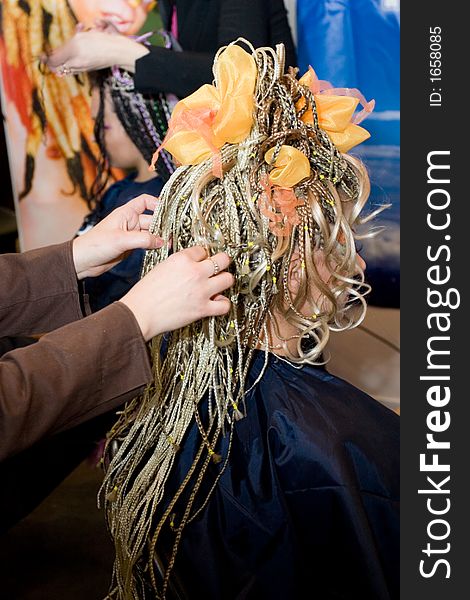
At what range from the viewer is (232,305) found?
3.58ft

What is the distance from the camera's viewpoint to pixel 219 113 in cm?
102

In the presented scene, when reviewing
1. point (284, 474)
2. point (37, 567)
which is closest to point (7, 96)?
point (37, 567)

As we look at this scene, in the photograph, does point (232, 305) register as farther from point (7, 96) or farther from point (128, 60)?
point (7, 96)

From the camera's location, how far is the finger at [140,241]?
42.7 inches

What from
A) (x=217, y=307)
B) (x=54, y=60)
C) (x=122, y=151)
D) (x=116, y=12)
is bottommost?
(x=217, y=307)

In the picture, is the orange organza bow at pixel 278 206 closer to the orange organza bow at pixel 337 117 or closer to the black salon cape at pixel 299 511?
the orange organza bow at pixel 337 117

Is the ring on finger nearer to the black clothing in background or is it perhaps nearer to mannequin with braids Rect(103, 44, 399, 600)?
mannequin with braids Rect(103, 44, 399, 600)

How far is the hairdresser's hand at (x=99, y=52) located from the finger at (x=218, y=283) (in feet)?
3.57

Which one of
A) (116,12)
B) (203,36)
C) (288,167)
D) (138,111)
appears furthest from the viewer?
(116,12)

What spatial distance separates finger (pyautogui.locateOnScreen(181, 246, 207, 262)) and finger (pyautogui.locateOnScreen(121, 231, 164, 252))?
0.14 meters

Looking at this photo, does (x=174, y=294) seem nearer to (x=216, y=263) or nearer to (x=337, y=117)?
(x=216, y=263)

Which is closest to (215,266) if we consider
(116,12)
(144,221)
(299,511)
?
(144,221)

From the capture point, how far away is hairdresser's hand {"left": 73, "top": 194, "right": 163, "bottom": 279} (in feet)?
A: 3.93

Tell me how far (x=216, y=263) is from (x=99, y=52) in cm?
119
